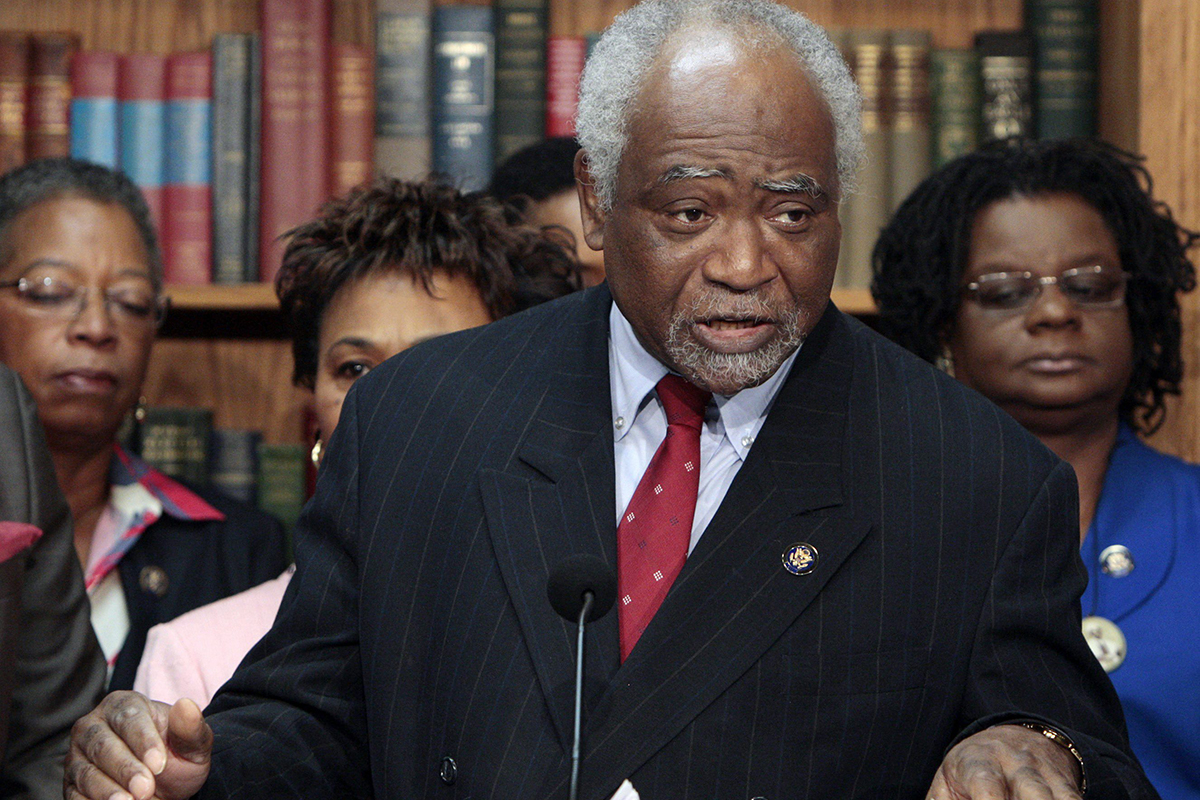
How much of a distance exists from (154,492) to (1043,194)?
153 centimetres

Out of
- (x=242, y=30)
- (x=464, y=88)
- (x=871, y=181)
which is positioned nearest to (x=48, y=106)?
(x=242, y=30)

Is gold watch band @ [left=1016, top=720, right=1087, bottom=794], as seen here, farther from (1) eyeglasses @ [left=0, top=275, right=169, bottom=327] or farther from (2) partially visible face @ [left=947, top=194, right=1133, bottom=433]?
(1) eyeglasses @ [left=0, top=275, right=169, bottom=327]

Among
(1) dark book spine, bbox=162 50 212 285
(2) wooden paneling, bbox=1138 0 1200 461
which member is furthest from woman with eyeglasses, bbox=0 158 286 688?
(2) wooden paneling, bbox=1138 0 1200 461

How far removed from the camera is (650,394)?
1477 millimetres

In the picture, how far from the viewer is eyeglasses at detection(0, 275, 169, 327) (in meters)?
2.38

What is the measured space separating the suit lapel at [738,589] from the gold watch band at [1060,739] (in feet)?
0.70

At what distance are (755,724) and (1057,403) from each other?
1046 millimetres

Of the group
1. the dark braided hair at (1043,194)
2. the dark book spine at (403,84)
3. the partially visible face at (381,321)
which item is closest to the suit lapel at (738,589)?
the partially visible face at (381,321)

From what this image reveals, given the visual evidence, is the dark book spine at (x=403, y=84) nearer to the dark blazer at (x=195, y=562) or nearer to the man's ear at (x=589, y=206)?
the dark blazer at (x=195, y=562)

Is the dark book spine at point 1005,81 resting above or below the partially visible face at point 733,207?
above

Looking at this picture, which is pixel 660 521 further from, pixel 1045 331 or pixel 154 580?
pixel 154 580

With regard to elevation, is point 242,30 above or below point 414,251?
above

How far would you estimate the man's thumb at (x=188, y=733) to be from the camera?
118cm

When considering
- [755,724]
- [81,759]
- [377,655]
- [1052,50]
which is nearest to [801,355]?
[755,724]
